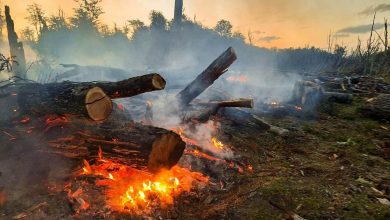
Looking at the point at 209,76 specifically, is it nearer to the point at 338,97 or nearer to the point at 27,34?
the point at 338,97

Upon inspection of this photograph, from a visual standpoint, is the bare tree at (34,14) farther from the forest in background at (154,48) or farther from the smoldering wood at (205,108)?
the smoldering wood at (205,108)

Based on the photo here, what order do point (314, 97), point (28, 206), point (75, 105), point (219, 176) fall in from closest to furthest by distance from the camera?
point (28, 206)
point (75, 105)
point (219, 176)
point (314, 97)

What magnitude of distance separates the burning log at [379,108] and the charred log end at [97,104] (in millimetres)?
8263

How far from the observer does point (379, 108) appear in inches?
347

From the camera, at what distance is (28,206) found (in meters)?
3.87

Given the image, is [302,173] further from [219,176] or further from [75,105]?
[75,105]

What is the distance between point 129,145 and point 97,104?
841 mm

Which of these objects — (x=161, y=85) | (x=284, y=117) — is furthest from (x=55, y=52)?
(x=161, y=85)

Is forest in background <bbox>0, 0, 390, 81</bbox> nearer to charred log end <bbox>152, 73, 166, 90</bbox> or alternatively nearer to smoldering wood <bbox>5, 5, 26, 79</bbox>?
smoldering wood <bbox>5, 5, 26, 79</bbox>

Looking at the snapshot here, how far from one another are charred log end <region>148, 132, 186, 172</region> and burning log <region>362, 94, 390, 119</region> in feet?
24.0

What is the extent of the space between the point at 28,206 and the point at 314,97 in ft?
33.1

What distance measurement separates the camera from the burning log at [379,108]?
864 cm

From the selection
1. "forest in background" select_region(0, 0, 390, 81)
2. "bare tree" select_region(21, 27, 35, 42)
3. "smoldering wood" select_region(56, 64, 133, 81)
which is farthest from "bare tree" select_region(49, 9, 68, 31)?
"smoldering wood" select_region(56, 64, 133, 81)

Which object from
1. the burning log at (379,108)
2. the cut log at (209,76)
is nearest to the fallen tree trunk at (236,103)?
the cut log at (209,76)
